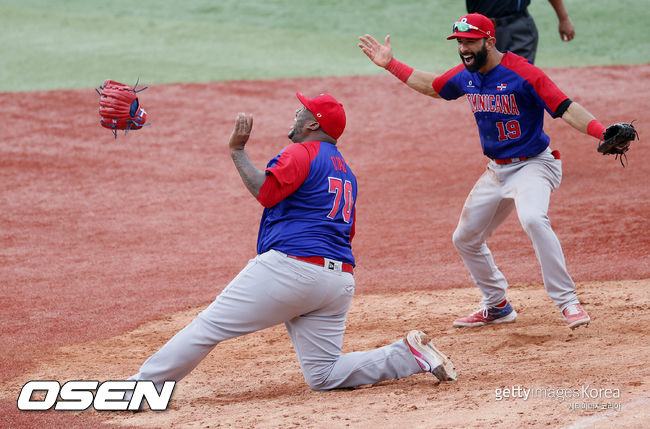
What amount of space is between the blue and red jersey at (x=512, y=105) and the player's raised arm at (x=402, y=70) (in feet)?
1.40

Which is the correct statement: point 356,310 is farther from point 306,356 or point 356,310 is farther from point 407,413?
point 407,413

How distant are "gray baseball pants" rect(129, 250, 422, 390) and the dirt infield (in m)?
0.14

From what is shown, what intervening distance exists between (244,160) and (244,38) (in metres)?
12.7

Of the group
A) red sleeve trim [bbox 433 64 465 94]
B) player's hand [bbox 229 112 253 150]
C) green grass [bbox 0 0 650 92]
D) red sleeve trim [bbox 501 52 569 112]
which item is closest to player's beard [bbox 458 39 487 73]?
red sleeve trim [bbox 501 52 569 112]

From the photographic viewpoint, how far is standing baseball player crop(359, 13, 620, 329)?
5.34 metres

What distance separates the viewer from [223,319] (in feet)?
15.0

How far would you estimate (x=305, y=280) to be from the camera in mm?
4543

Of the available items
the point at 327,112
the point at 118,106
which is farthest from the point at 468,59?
the point at 118,106

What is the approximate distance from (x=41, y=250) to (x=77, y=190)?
1.98 meters

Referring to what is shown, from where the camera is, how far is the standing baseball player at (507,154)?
534cm

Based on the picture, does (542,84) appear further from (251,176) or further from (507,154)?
(251,176)

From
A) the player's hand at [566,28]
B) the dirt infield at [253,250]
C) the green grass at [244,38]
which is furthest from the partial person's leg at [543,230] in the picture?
the green grass at [244,38]

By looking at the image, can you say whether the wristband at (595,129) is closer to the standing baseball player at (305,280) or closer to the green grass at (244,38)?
the standing baseball player at (305,280)

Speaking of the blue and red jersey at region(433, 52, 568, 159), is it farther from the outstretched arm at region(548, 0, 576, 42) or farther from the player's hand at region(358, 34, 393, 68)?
the outstretched arm at region(548, 0, 576, 42)
